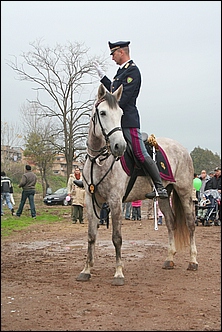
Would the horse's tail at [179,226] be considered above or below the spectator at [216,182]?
below

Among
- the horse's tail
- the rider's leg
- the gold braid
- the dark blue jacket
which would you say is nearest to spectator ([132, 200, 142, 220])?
the horse's tail

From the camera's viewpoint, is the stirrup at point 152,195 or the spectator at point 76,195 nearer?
the stirrup at point 152,195

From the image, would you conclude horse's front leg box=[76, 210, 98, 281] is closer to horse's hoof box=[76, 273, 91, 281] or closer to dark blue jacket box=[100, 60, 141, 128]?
horse's hoof box=[76, 273, 91, 281]

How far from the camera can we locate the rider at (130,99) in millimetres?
6660

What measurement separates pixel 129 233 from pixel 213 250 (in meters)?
3.70

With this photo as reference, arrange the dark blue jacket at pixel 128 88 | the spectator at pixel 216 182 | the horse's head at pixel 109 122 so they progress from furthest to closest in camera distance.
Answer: the spectator at pixel 216 182
the dark blue jacket at pixel 128 88
the horse's head at pixel 109 122

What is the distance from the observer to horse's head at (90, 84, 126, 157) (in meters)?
5.78

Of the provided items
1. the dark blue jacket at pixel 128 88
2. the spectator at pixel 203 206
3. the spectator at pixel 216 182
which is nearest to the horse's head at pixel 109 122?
the dark blue jacket at pixel 128 88

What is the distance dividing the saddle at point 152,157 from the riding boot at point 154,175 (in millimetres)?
129

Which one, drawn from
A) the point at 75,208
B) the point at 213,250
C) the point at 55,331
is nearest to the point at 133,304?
the point at 55,331

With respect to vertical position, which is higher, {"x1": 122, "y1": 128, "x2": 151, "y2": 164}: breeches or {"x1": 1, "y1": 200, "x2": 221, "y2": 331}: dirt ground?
{"x1": 122, "y1": 128, "x2": 151, "y2": 164}: breeches

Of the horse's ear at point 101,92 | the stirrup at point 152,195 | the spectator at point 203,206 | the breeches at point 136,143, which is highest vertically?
the horse's ear at point 101,92

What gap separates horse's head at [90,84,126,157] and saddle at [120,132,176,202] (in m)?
0.54

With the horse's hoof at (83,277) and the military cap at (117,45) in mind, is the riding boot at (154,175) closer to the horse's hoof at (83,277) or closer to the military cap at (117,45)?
the horse's hoof at (83,277)
